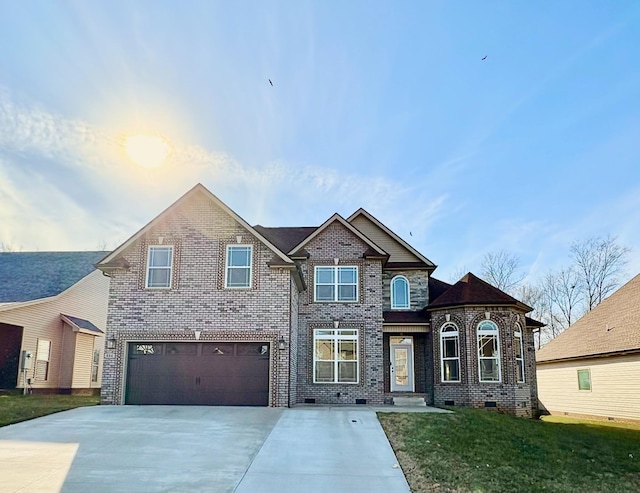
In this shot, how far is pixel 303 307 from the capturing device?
20.9m

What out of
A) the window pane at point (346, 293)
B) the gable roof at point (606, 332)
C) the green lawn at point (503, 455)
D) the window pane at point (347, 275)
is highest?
the window pane at point (347, 275)

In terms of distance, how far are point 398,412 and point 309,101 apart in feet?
28.9

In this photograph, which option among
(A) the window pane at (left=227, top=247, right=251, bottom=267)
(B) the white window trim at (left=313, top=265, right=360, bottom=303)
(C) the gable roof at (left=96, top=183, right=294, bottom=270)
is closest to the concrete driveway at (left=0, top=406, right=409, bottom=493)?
(A) the window pane at (left=227, top=247, right=251, bottom=267)

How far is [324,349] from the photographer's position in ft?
67.3

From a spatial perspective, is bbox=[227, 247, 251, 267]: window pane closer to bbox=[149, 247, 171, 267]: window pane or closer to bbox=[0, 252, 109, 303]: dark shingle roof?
bbox=[149, 247, 171, 267]: window pane

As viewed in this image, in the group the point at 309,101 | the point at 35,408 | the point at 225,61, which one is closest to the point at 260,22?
the point at 225,61

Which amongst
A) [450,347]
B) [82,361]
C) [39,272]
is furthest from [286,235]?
[39,272]

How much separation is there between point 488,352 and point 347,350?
4.78 meters

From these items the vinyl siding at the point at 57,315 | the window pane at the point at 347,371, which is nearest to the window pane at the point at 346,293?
the window pane at the point at 347,371

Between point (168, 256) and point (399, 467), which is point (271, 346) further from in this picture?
point (399, 467)

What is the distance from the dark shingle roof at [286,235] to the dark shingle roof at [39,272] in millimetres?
7954

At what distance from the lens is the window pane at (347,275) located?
2112cm

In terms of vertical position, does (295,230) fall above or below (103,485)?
above

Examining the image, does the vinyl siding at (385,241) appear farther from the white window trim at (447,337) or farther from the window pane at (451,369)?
the window pane at (451,369)
